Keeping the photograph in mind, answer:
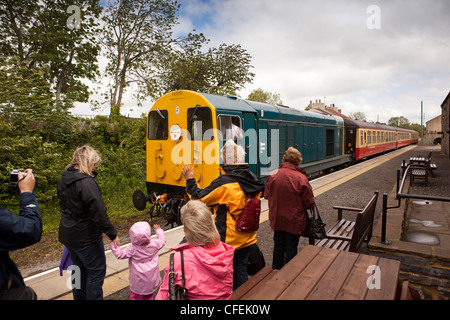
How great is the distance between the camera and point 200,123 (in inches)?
249

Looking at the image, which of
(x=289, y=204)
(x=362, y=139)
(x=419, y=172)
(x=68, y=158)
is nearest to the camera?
(x=289, y=204)

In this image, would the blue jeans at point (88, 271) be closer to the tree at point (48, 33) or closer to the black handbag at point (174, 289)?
the black handbag at point (174, 289)

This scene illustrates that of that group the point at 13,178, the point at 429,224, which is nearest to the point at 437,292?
→ the point at 429,224

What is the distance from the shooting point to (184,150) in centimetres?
646

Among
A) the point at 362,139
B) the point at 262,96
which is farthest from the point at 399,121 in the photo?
the point at 362,139

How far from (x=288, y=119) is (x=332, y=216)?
4.01 m

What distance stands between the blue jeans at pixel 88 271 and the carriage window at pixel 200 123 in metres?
3.62

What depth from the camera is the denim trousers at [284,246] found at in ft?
11.7

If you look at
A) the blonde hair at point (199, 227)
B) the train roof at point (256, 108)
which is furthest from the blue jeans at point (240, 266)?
the train roof at point (256, 108)

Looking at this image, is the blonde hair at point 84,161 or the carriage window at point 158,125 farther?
the carriage window at point 158,125

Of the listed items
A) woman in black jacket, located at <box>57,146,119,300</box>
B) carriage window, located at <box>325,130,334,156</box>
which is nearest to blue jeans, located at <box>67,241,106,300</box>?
woman in black jacket, located at <box>57,146,119,300</box>

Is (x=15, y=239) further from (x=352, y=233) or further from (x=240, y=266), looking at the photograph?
(x=352, y=233)

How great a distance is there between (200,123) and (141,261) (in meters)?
3.79
